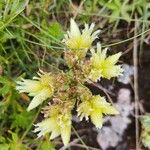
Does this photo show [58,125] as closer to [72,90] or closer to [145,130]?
[72,90]

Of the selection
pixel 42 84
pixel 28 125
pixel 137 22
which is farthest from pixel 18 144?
pixel 137 22

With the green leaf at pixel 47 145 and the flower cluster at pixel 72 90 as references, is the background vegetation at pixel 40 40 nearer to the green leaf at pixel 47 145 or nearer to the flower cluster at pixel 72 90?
the green leaf at pixel 47 145

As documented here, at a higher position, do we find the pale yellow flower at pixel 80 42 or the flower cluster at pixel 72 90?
the pale yellow flower at pixel 80 42

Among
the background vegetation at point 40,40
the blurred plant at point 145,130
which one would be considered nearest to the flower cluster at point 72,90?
the background vegetation at point 40,40

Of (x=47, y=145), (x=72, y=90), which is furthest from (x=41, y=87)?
(x=47, y=145)

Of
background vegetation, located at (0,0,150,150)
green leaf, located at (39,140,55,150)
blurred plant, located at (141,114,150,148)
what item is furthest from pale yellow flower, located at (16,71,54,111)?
blurred plant, located at (141,114,150,148)

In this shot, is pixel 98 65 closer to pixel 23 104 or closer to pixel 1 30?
pixel 1 30
